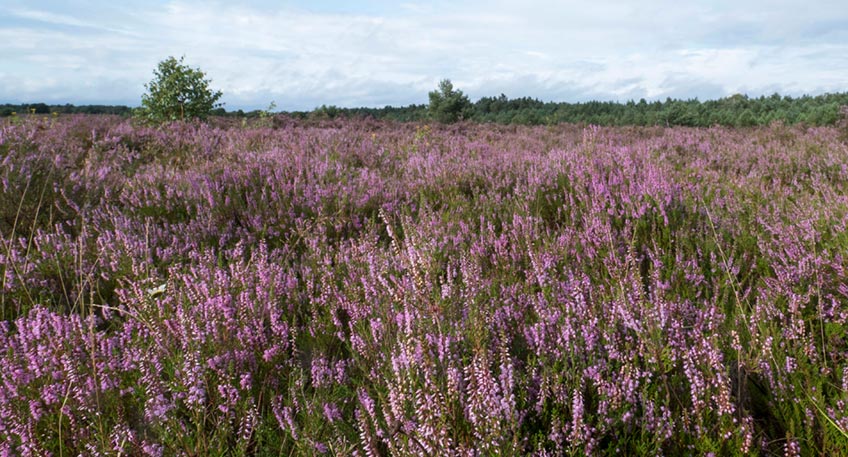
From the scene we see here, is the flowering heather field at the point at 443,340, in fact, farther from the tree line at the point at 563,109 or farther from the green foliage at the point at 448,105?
the green foliage at the point at 448,105

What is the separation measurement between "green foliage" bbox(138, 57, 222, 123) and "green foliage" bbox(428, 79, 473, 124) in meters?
11.4

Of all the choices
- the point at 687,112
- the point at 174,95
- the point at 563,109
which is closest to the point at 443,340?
the point at 174,95

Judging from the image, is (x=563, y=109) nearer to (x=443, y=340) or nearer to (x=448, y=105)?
(x=448, y=105)

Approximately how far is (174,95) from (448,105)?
41.3 ft

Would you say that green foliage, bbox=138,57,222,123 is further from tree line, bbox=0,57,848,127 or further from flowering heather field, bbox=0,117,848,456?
flowering heather field, bbox=0,117,848,456

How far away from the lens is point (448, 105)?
2230 centimetres

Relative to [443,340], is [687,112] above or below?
above

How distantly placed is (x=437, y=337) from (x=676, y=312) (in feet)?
3.41

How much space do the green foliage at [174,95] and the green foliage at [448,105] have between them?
1141 cm

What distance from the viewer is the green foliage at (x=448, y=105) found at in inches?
872

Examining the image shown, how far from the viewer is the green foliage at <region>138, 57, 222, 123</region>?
38.7ft

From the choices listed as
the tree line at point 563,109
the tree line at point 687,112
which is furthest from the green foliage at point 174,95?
the tree line at point 687,112

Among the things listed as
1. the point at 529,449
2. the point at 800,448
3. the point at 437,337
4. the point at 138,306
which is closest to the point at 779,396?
the point at 800,448

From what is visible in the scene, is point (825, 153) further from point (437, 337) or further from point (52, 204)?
point (52, 204)
